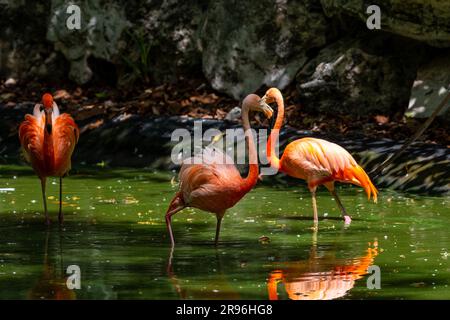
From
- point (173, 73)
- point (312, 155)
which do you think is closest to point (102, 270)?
point (312, 155)

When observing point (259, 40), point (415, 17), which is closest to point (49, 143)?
point (415, 17)

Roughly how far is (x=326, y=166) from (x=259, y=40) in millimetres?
5201

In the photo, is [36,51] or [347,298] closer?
[347,298]

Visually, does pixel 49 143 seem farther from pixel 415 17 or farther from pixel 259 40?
pixel 259 40

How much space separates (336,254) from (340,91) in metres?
6.03

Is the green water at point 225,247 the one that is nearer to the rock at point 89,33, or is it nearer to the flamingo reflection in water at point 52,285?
the flamingo reflection in water at point 52,285

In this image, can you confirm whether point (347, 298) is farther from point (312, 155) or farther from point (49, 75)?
point (49, 75)

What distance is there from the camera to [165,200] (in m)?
10.2

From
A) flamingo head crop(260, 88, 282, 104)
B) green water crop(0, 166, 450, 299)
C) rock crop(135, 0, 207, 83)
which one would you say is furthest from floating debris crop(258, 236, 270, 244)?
rock crop(135, 0, 207, 83)

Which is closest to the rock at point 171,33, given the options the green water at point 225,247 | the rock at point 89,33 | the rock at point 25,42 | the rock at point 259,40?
the rock at point 89,33

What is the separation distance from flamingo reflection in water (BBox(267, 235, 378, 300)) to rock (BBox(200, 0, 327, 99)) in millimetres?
6714

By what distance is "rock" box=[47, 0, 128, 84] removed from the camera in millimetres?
15711

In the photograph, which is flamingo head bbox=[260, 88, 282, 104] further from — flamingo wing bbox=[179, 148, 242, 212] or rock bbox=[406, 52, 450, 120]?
rock bbox=[406, 52, 450, 120]
